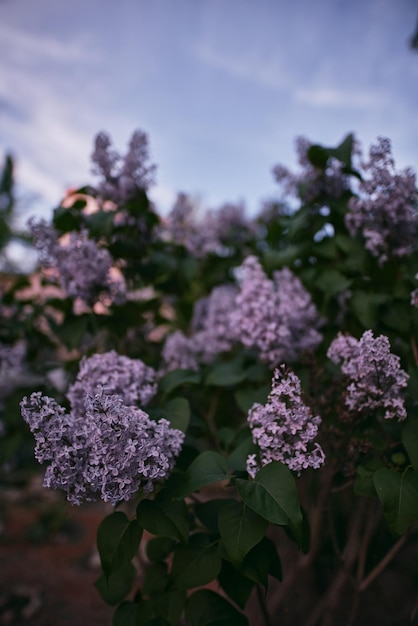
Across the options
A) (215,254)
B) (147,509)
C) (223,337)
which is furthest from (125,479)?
(215,254)

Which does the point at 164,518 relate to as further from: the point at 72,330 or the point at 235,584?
the point at 72,330

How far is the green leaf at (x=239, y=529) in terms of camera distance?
53.9 inches

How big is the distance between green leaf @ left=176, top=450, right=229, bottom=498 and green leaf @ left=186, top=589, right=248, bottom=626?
0.50 m

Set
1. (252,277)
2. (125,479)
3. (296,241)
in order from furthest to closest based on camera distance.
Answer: (296,241), (252,277), (125,479)

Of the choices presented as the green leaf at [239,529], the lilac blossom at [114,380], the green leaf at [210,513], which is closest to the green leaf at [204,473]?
the green leaf at [239,529]

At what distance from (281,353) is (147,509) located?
3.00 ft

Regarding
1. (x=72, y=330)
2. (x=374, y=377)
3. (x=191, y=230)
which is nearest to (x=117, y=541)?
(x=374, y=377)

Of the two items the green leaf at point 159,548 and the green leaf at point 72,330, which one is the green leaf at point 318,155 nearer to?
the green leaf at point 72,330

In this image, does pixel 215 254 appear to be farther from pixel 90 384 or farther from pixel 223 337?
pixel 90 384

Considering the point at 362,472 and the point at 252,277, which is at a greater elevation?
the point at 252,277

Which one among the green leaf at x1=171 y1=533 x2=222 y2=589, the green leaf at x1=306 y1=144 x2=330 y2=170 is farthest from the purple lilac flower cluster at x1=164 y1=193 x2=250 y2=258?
the green leaf at x1=171 y1=533 x2=222 y2=589

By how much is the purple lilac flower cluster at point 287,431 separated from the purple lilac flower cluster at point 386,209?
3.25 feet

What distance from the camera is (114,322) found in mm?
2588

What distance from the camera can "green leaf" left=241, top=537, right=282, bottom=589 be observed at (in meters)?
1.47
